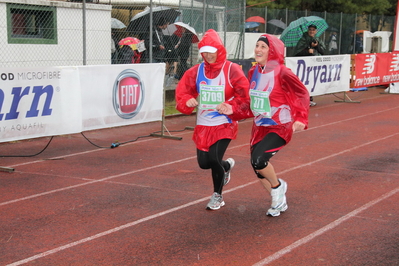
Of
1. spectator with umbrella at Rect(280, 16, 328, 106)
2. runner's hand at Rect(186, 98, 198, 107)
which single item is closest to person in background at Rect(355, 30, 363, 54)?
spectator with umbrella at Rect(280, 16, 328, 106)

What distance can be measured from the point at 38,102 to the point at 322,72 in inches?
399

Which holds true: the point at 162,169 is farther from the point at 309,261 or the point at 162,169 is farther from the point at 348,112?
the point at 348,112

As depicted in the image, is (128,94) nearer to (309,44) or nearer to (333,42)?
(309,44)

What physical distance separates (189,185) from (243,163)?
1694 mm

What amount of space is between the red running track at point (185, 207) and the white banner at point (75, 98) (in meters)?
0.56

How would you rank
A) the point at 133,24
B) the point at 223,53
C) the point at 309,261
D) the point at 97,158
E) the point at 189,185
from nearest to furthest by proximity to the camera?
the point at 309,261, the point at 223,53, the point at 189,185, the point at 97,158, the point at 133,24

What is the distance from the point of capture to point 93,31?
14.8 metres

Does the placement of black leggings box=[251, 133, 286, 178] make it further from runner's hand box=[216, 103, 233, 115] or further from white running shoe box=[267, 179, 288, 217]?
runner's hand box=[216, 103, 233, 115]

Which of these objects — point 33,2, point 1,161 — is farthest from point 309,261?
point 33,2

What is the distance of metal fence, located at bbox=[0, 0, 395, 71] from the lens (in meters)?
13.5

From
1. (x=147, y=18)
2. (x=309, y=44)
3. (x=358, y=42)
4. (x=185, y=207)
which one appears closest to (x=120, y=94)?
→ (x=185, y=207)

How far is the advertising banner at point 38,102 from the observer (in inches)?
337

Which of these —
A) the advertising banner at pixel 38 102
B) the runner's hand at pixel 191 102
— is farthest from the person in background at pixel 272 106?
the advertising banner at pixel 38 102

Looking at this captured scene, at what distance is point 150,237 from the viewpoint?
5.68m
